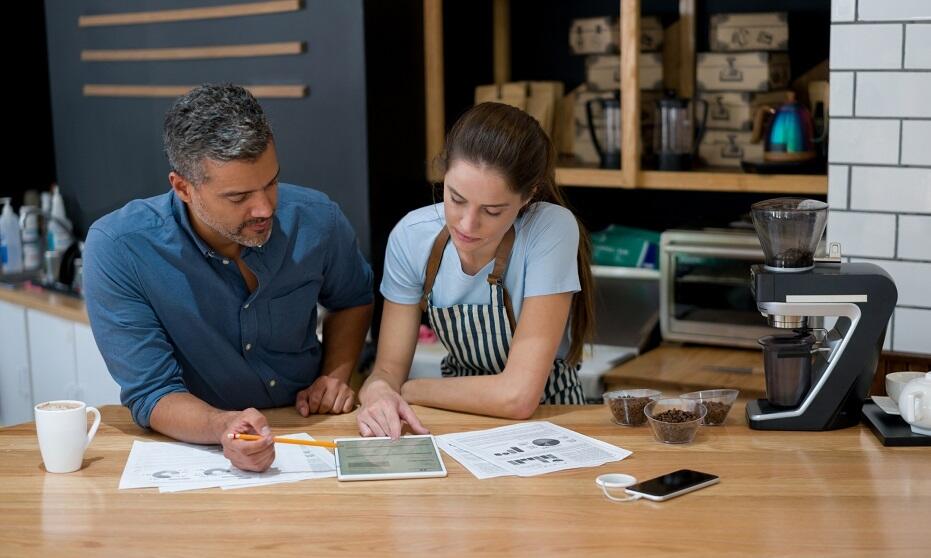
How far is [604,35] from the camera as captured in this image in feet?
12.3

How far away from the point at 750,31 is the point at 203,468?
2279mm

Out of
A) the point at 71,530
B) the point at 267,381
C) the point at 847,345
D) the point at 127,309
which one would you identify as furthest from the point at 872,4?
the point at 71,530

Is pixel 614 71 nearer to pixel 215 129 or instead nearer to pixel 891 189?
pixel 891 189

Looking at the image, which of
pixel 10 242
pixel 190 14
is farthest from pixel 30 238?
pixel 190 14

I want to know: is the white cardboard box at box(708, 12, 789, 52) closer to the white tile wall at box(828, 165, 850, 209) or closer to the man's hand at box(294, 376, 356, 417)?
the white tile wall at box(828, 165, 850, 209)

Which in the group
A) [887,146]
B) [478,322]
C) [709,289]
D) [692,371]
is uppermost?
[887,146]

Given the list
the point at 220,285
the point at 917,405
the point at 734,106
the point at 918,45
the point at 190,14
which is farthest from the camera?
the point at 190,14

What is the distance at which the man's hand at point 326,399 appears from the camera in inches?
93.4

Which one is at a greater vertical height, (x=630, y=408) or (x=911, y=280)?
(x=911, y=280)

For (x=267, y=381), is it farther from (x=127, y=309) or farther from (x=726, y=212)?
(x=726, y=212)

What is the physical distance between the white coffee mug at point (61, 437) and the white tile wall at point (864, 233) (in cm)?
177

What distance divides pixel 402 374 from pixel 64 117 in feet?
9.14

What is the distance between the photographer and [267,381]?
97.0 inches

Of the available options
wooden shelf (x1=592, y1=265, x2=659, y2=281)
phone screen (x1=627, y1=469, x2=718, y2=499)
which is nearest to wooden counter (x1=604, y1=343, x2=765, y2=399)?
wooden shelf (x1=592, y1=265, x2=659, y2=281)
